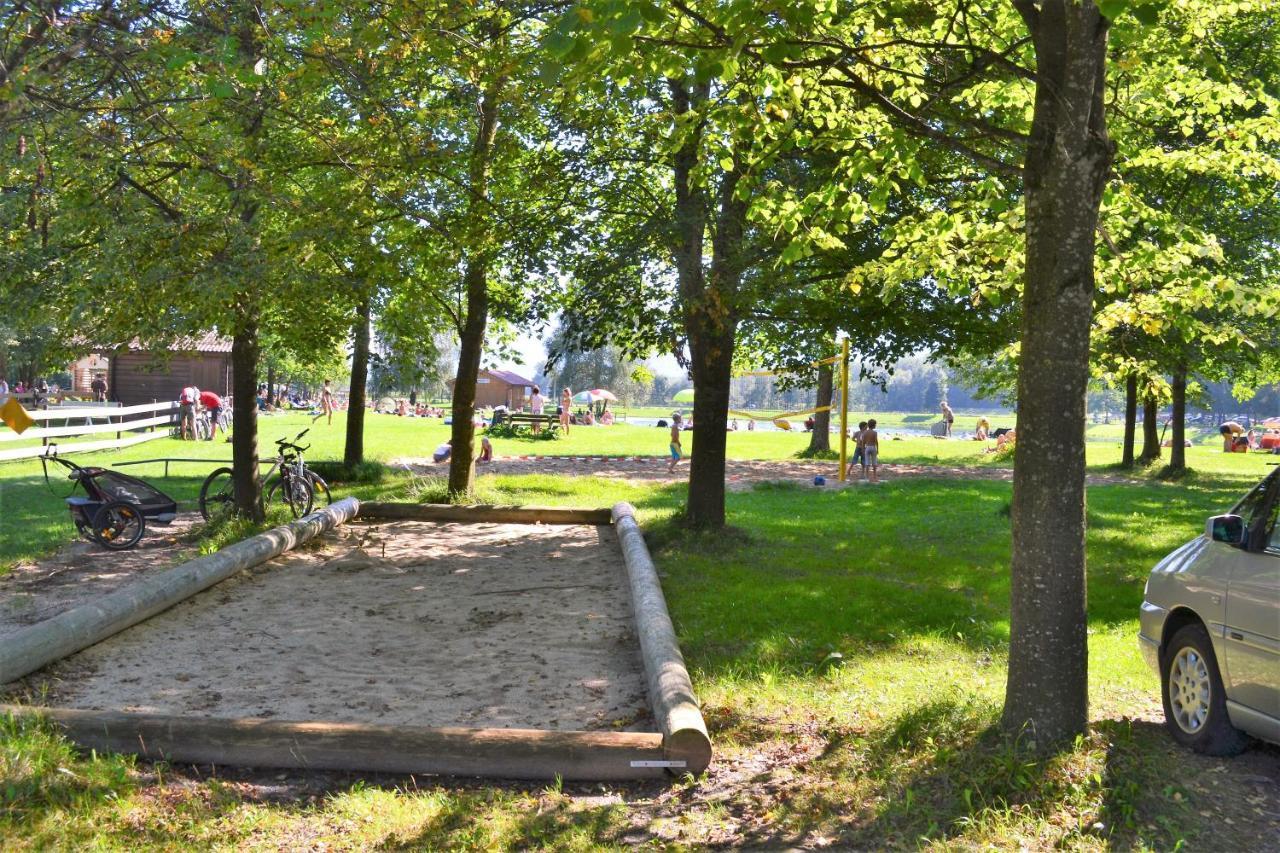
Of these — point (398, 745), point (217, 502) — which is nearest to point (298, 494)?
point (217, 502)

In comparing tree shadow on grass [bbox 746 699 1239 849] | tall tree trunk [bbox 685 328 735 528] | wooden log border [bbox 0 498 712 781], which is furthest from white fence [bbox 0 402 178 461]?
tree shadow on grass [bbox 746 699 1239 849]

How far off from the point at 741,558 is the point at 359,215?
533 cm

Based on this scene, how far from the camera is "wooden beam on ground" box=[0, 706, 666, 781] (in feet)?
16.9

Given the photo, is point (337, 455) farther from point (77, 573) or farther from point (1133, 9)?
point (1133, 9)

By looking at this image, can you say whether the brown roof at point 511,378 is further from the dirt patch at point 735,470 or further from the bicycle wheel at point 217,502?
the bicycle wheel at point 217,502

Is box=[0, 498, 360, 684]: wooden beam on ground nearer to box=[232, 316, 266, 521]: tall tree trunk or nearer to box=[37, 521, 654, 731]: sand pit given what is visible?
box=[37, 521, 654, 731]: sand pit

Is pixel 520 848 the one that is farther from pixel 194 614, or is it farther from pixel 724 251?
pixel 724 251

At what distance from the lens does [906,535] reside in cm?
1376

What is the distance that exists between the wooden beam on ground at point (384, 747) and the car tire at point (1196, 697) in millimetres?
2561

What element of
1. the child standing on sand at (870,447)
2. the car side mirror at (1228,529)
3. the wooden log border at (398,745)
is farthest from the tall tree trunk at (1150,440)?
the wooden log border at (398,745)

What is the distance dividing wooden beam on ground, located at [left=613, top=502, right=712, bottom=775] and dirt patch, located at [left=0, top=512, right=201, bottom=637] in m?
4.66

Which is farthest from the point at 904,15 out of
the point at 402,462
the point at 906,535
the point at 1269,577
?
the point at 402,462

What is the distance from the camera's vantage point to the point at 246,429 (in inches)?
512

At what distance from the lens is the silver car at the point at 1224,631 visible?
461cm
